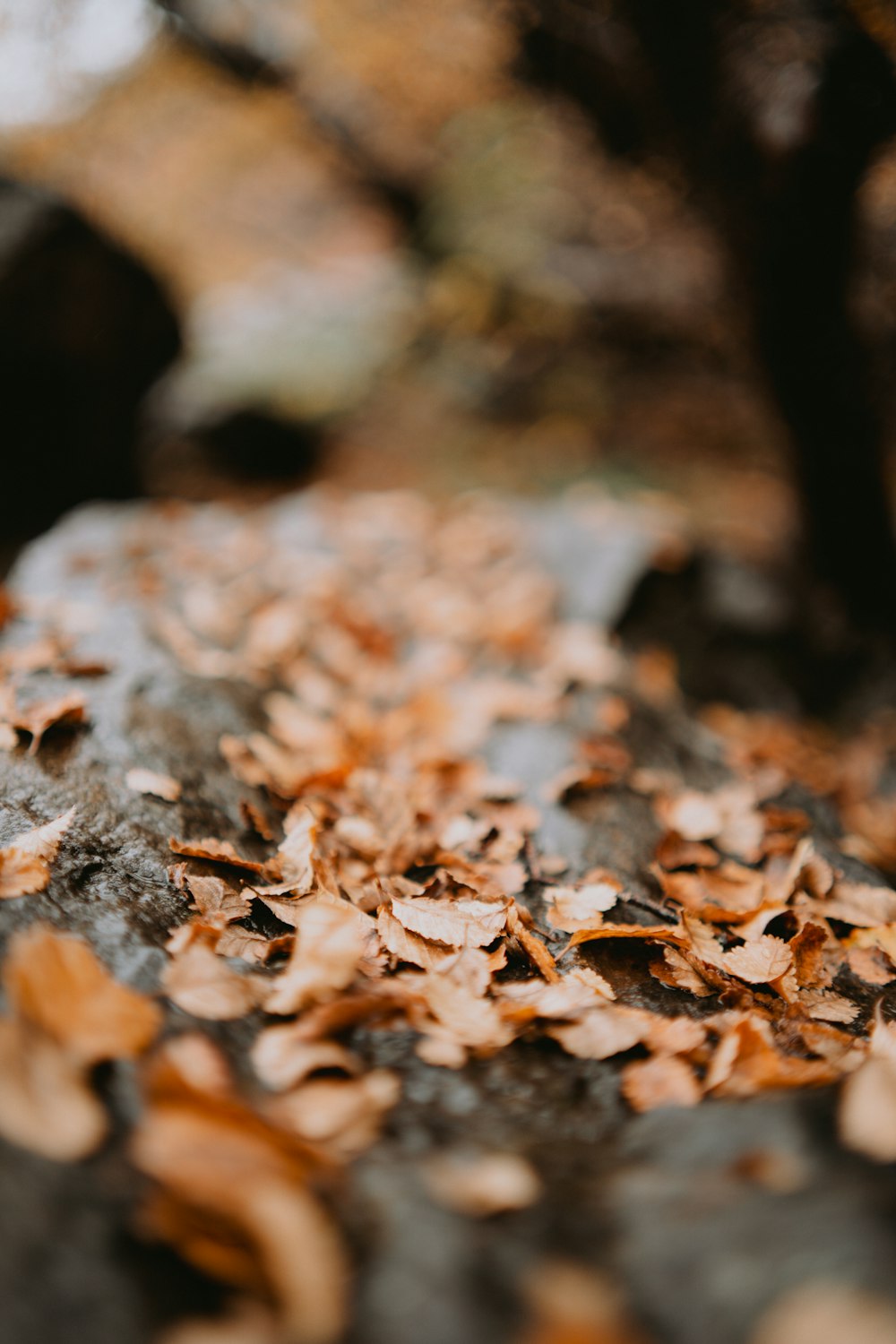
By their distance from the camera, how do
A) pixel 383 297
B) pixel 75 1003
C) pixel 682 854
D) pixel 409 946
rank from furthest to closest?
pixel 383 297
pixel 682 854
pixel 409 946
pixel 75 1003

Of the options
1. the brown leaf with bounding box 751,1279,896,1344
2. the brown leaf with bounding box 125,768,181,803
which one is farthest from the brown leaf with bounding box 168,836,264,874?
the brown leaf with bounding box 751,1279,896,1344

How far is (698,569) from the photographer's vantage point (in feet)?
12.0

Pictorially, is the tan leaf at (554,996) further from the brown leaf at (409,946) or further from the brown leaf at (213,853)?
the brown leaf at (213,853)

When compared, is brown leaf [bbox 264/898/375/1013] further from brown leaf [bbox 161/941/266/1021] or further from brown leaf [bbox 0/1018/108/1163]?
brown leaf [bbox 0/1018/108/1163]

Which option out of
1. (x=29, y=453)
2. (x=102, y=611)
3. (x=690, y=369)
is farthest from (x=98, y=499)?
(x=690, y=369)

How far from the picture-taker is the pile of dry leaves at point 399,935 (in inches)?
34.1

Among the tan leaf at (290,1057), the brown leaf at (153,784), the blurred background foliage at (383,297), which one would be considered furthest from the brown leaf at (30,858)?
the blurred background foliage at (383,297)

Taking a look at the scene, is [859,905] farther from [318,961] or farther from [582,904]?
[318,961]

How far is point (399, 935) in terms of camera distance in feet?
4.58

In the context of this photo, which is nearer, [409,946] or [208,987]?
[208,987]

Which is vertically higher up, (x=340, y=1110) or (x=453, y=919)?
(x=340, y=1110)

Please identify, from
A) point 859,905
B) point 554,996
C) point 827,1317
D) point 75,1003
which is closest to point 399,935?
point 554,996

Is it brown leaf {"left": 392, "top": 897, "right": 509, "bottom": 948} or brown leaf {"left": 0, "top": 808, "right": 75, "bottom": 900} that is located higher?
brown leaf {"left": 0, "top": 808, "right": 75, "bottom": 900}

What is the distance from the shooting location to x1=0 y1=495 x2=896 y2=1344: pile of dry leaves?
0.87 m
